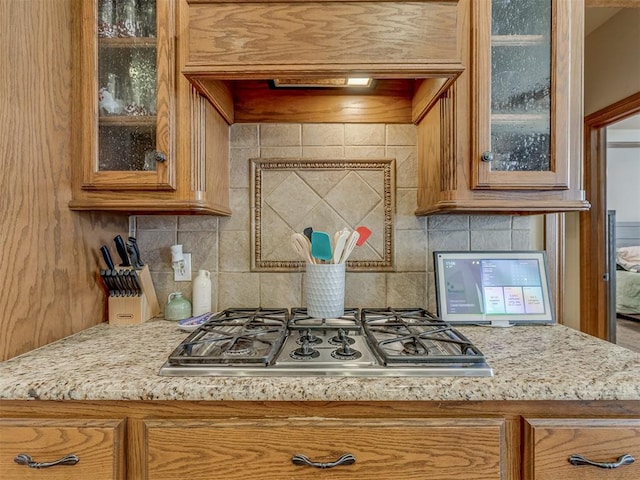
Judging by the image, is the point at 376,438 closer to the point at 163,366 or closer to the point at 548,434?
the point at 548,434

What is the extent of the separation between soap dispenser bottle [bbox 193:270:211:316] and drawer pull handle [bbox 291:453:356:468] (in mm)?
769

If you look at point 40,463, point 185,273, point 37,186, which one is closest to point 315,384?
point 40,463

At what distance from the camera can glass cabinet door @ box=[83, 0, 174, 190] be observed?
3.57 feet

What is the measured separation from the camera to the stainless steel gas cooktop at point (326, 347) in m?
0.81

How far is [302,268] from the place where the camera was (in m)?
1.43

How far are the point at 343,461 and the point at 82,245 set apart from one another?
3.58 feet

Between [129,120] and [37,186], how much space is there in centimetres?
33

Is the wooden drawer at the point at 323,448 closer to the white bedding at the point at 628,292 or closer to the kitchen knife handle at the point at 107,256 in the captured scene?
the kitchen knife handle at the point at 107,256

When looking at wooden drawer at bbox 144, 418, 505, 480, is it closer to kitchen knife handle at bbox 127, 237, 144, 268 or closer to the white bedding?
kitchen knife handle at bbox 127, 237, 144, 268

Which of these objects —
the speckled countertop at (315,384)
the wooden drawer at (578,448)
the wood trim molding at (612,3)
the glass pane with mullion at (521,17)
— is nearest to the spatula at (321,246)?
the speckled countertop at (315,384)

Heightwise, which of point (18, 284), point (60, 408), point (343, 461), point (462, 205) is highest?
point (462, 205)

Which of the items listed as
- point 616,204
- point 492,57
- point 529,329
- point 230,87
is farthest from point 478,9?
point 616,204

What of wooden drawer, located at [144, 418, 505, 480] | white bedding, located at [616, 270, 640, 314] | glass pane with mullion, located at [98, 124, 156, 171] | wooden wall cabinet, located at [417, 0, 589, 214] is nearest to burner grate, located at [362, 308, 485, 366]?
wooden drawer, located at [144, 418, 505, 480]

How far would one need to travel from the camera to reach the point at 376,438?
0.76m
